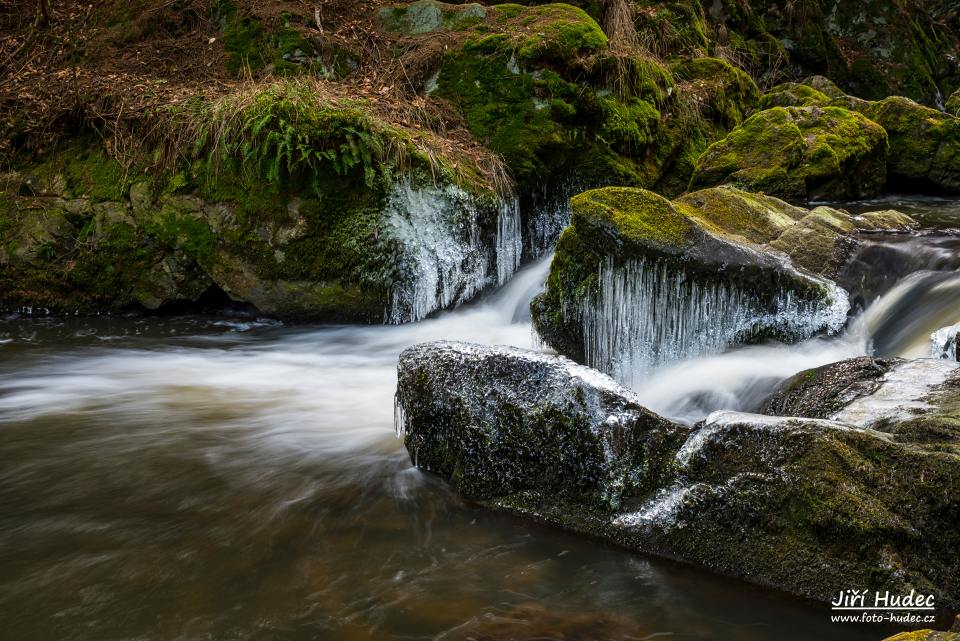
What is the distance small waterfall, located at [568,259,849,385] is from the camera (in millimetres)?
5547

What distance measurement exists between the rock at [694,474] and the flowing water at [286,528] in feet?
0.48

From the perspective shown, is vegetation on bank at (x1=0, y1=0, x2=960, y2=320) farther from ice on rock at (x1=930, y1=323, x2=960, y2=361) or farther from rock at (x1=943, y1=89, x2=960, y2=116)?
ice on rock at (x1=930, y1=323, x2=960, y2=361)

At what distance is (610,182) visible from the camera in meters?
9.09

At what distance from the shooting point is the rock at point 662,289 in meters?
5.48

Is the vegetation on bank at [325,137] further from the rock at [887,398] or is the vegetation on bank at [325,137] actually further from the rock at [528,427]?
the rock at [887,398]

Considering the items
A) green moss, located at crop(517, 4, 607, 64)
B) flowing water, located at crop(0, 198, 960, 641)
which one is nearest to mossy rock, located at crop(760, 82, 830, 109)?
green moss, located at crop(517, 4, 607, 64)

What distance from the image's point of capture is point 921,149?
1052 centimetres

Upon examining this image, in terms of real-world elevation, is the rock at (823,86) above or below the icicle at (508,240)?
above

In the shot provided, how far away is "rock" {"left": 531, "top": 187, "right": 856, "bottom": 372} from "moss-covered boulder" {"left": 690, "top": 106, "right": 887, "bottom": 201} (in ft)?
11.6

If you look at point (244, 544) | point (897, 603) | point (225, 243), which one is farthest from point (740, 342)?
point (225, 243)

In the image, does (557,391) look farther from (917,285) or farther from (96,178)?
(96,178)

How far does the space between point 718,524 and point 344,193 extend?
17.9ft

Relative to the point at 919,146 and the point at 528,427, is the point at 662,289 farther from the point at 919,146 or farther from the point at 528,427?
the point at 919,146

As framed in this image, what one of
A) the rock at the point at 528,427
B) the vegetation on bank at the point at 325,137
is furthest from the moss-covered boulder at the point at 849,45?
the rock at the point at 528,427
